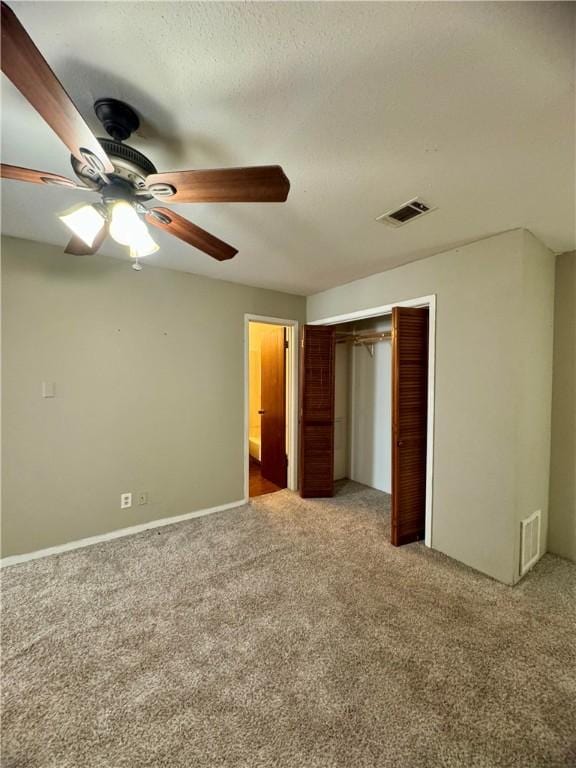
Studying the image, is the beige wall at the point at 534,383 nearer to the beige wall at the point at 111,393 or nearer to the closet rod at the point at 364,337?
the closet rod at the point at 364,337

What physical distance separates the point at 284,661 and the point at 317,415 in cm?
229

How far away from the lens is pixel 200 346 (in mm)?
3105

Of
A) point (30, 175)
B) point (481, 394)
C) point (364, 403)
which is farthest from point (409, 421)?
point (30, 175)

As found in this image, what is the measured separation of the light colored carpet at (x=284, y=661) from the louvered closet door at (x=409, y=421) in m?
0.32

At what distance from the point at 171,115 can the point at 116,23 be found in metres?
0.29

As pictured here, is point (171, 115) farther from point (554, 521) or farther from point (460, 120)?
point (554, 521)

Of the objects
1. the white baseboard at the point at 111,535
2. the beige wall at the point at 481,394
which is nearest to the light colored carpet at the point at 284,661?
the white baseboard at the point at 111,535

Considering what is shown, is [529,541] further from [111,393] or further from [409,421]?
[111,393]

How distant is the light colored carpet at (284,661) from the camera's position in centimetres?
117

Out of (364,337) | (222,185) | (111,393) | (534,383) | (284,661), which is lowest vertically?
(284,661)

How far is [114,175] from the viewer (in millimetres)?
1137

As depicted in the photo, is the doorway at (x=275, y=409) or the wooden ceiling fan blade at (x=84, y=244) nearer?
the wooden ceiling fan blade at (x=84, y=244)

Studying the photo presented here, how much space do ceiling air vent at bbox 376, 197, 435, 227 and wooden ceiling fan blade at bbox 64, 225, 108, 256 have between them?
5.23ft

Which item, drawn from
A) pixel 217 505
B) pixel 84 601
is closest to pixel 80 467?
pixel 84 601
